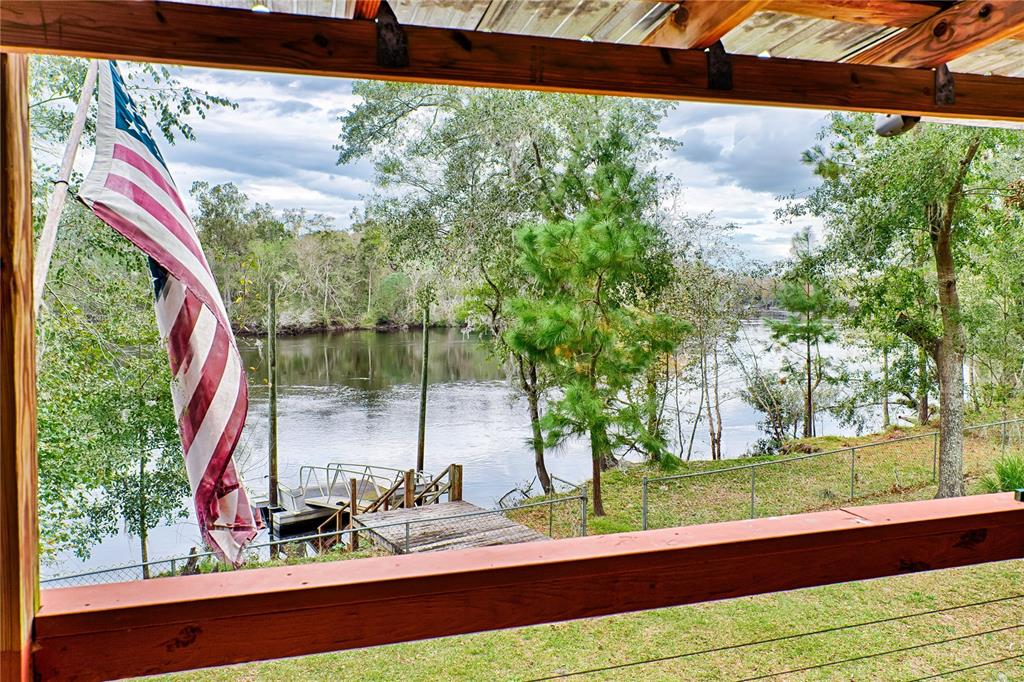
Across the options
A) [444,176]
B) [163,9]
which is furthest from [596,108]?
[163,9]

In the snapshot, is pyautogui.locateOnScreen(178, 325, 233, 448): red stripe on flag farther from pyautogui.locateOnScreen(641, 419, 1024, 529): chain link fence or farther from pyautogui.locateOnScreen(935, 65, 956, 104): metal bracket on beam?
pyautogui.locateOnScreen(641, 419, 1024, 529): chain link fence

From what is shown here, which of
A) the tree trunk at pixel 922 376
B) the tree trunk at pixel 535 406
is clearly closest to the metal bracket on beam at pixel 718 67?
the tree trunk at pixel 535 406

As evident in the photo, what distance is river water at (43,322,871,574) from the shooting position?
8.27m

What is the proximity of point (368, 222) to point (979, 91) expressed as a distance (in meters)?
7.47

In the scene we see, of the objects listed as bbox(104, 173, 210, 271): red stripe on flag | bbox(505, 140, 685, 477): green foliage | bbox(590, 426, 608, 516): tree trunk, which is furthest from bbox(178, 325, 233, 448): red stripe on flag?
bbox(590, 426, 608, 516): tree trunk

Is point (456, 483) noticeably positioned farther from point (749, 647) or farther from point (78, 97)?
point (78, 97)

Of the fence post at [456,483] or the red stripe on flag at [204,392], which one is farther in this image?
the fence post at [456,483]

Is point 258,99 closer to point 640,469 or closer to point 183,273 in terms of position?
point 640,469

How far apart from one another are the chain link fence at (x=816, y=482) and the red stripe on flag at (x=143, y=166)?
A: 5.87m

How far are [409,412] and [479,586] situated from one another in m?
8.12

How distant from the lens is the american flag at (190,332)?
4.22ft

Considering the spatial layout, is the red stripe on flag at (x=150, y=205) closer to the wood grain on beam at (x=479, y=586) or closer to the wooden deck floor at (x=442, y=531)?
the wood grain on beam at (x=479, y=586)

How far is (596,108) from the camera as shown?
817cm

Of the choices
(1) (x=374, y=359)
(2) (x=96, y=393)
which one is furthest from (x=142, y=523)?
(1) (x=374, y=359)
